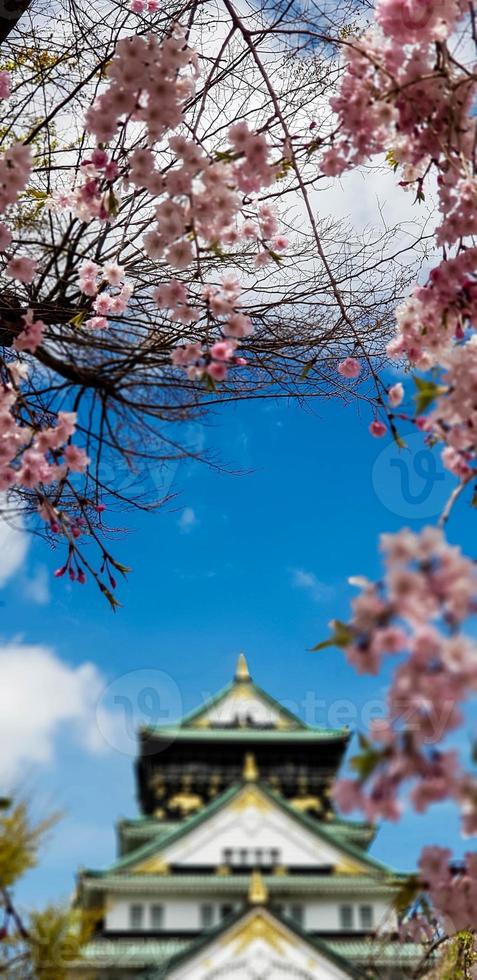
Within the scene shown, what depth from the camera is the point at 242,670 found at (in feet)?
84.5

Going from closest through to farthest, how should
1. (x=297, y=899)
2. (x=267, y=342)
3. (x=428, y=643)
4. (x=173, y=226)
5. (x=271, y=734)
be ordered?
(x=428, y=643) < (x=173, y=226) < (x=267, y=342) < (x=297, y=899) < (x=271, y=734)

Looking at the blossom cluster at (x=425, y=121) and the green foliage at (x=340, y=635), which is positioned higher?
the blossom cluster at (x=425, y=121)

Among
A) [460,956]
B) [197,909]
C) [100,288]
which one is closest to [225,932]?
[197,909]

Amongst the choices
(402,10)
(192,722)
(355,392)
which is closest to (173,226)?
(402,10)

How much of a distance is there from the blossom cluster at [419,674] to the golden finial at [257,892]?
18.3m

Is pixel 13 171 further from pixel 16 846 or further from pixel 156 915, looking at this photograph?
pixel 156 915

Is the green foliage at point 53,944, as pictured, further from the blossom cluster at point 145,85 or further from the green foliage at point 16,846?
the blossom cluster at point 145,85

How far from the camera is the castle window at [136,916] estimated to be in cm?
1970

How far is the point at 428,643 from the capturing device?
132 centimetres

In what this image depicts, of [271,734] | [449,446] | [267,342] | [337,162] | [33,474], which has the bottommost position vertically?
[449,446]

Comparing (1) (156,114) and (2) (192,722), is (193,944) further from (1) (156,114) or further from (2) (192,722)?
(1) (156,114)

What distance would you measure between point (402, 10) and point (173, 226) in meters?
0.81

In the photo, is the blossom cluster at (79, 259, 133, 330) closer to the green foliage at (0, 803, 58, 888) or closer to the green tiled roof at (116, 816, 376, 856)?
the green foliage at (0, 803, 58, 888)

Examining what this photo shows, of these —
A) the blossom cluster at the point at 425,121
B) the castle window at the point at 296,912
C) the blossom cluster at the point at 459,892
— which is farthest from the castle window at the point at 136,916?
the blossom cluster at the point at 459,892
